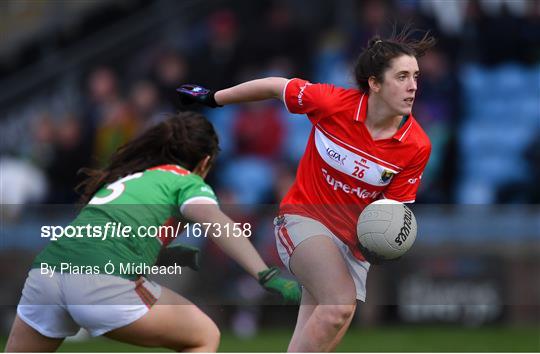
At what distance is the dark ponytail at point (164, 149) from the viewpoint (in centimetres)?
580

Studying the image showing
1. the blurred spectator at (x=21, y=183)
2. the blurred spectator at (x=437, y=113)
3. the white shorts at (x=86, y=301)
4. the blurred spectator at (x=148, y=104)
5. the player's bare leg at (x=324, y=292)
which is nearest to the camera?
the white shorts at (x=86, y=301)

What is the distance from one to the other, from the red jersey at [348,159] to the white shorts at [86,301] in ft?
4.68

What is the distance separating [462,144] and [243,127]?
92.0 inches

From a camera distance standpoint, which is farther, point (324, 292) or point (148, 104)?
point (148, 104)

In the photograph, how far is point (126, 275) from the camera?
5344mm

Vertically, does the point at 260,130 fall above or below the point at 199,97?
below

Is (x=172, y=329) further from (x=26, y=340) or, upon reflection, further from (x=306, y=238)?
(x=306, y=238)

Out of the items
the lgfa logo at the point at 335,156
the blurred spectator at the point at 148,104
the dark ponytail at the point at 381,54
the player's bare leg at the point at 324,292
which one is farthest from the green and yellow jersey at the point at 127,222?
the blurred spectator at the point at 148,104

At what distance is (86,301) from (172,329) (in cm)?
42

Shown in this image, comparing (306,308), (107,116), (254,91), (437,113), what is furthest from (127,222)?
(107,116)

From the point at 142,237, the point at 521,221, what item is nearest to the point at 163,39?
the point at 521,221

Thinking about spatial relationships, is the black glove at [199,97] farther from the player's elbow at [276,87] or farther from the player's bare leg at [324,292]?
the player's bare leg at [324,292]

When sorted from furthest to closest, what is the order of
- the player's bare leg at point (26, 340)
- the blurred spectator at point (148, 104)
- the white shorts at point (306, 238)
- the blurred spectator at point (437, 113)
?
the blurred spectator at point (148, 104) → the blurred spectator at point (437, 113) → the white shorts at point (306, 238) → the player's bare leg at point (26, 340)

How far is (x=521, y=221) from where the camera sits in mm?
11266
